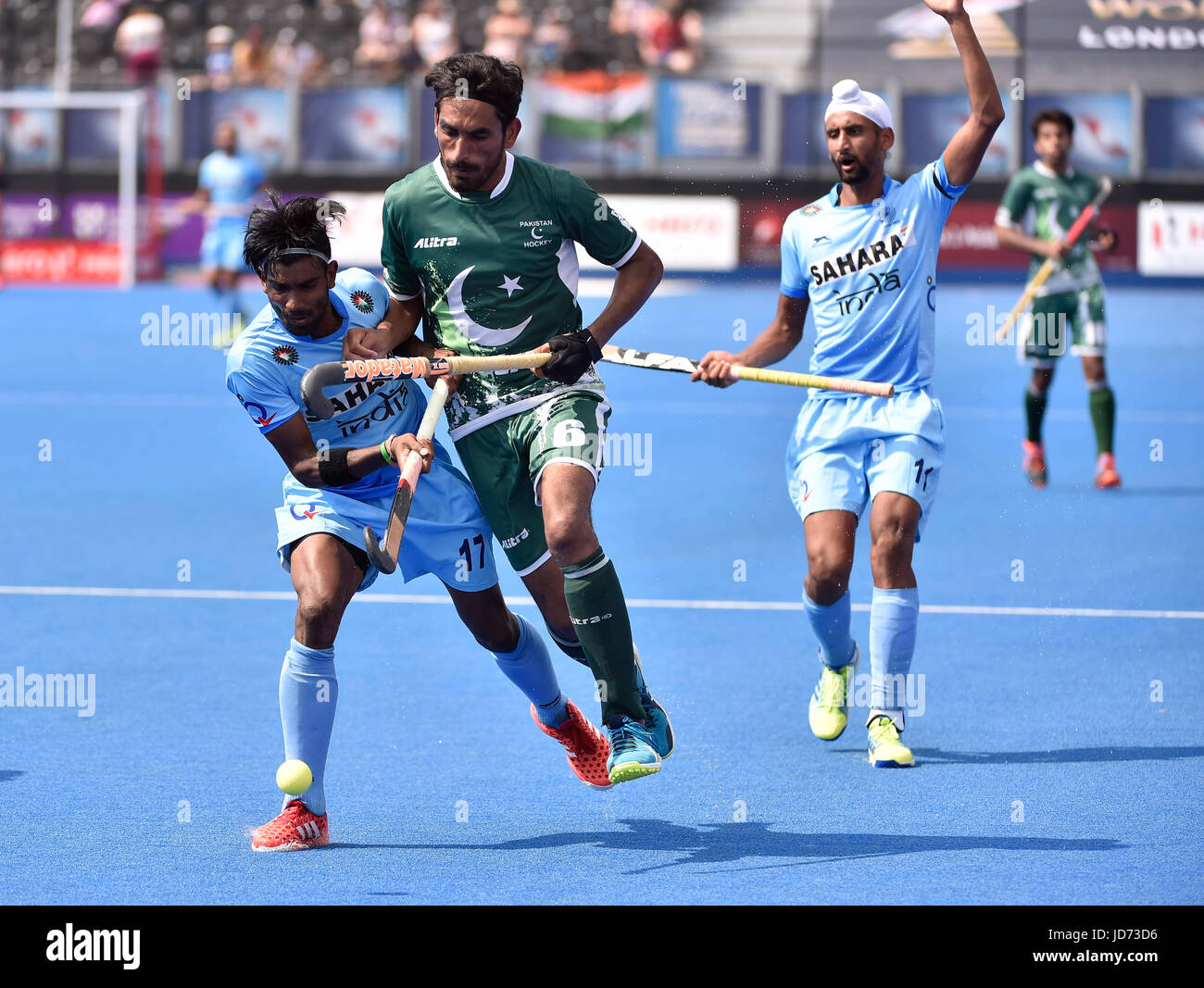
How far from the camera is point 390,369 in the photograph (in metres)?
5.00

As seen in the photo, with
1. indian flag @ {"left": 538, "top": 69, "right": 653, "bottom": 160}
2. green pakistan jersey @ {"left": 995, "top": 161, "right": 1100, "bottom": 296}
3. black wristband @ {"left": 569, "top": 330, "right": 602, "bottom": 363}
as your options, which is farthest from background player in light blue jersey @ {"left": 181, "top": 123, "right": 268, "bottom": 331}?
black wristband @ {"left": 569, "top": 330, "right": 602, "bottom": 363}

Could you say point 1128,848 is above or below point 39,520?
below

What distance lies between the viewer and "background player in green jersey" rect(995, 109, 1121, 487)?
11445 millimetres

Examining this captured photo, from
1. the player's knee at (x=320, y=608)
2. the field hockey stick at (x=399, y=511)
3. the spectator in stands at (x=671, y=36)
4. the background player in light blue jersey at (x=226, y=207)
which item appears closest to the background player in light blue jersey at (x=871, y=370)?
the field hockey stick at (x=399, y=511)

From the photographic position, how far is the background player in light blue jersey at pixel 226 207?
20734 millimetres

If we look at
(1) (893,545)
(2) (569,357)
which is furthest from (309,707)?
(1) (893,545)

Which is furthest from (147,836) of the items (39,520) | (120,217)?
(120,217)

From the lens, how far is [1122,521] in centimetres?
1064

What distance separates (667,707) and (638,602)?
1953 millimetres

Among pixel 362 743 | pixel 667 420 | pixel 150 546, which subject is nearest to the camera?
pixel 362 743

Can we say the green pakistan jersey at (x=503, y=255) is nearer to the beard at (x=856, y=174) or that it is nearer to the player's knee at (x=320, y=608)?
the player's knee at (x=320, y=608)

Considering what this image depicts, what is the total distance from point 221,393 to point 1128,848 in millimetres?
13001

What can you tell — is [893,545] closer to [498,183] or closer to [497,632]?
[497,632]

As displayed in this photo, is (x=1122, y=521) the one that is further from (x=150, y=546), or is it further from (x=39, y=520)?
(x=39, y=520)
